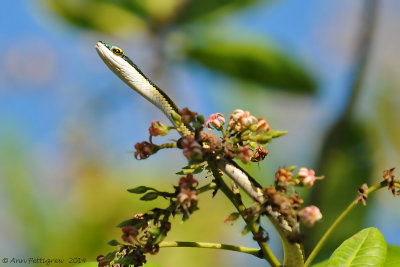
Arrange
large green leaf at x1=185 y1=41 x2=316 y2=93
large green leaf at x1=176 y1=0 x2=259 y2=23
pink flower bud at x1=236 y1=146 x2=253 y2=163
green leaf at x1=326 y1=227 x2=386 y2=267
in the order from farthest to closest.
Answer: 1. large green leaf at x1=176 y1=0 x2=259 y2=23
2. large green leaf at x1=185 y1=41 x2=316 y2=93
3. green leaf at x1=326 y1=227 x2=386 y2=267
4. pink flower bud at x1=236 y1=146 x2=253 y2=163

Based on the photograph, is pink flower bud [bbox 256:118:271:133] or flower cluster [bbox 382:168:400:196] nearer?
flower cluster [bbox 382:168:400:196]

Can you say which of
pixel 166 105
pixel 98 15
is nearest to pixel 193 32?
pixel 98 15

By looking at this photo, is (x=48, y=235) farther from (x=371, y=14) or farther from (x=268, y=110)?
(x=371, y=14)

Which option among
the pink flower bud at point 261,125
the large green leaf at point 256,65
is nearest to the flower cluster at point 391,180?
the pink flower bud at point 261,125

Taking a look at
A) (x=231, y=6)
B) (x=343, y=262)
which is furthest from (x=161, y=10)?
(x=343, y=262)

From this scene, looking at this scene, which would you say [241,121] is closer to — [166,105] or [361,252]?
[361,252]

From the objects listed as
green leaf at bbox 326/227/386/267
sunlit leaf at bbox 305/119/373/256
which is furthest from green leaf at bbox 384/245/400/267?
sunlit leaf at bbox 305/119/373/256

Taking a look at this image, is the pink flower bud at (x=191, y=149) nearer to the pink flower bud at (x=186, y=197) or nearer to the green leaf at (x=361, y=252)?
the pink flower bud at (x=186, y=197)

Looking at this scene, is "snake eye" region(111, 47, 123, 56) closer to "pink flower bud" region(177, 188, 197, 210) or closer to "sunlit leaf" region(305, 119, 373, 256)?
"pink flower bud" region(177, 188, 197, 210)
